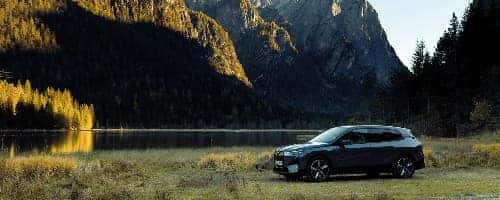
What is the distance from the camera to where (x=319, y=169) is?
2286 cm

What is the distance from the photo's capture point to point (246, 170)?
28.8 metres

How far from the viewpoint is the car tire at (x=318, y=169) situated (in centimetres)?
2277

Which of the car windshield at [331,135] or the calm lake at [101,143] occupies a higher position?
the car windshield at [331,135]

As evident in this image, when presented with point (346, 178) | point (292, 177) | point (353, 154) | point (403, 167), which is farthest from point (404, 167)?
point (292, 177)

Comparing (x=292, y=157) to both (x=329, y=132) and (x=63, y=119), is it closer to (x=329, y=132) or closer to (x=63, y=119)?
(x=329, y=132)

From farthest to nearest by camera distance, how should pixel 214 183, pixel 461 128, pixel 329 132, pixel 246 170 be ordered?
pixel 461 128 → pixel 246 170 → pixel 329 132 → pixel 214 183

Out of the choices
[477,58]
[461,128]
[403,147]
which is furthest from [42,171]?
[477,58]

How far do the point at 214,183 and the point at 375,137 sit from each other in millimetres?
7208

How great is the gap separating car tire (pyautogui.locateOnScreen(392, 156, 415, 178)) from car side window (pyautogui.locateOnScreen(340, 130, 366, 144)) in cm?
184

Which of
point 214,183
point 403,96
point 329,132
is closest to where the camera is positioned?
point 214,183

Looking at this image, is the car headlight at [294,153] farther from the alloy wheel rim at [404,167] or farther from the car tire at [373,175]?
the alloy wheel rim at [404,167]

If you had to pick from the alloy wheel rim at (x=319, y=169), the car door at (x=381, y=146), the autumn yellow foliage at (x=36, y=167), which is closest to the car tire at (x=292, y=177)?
the alloy wheel rim at (x=319, y=169)

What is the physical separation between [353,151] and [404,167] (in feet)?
8.74

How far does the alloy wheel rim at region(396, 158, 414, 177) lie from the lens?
80.4ft
